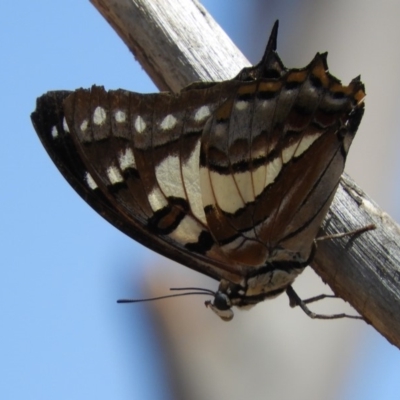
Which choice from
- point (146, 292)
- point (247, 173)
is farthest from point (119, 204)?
point (146, 292)

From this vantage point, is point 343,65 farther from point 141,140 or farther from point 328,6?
point 141,140

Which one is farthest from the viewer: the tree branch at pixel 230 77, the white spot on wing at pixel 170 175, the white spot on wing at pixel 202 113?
the white spot on wing at pixel 170 175

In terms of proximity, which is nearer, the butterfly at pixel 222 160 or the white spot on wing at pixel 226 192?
the butterfly at pixel 222 160

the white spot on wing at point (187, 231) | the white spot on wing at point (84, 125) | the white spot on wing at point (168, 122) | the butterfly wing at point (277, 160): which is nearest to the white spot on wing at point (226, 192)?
the butterfly wing at point (277, 160)

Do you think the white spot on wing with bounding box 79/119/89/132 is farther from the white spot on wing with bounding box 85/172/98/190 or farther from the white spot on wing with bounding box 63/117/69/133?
the white spot on wing with bounding box 85/172/98/190

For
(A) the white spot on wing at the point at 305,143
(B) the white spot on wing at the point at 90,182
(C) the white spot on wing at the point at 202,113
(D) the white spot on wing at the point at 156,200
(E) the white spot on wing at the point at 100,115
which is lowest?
(A) the white spot on wing at the point at 305,143

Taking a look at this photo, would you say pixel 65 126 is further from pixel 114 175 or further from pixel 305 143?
pixel 305 143

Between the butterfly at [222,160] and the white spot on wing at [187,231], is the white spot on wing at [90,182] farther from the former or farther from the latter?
the white spot on wing at [187,231]

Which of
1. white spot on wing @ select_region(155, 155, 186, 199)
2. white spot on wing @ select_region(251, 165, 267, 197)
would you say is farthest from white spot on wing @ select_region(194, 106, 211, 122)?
white spot on wing @ select_region(251, 165, 267, 197)
